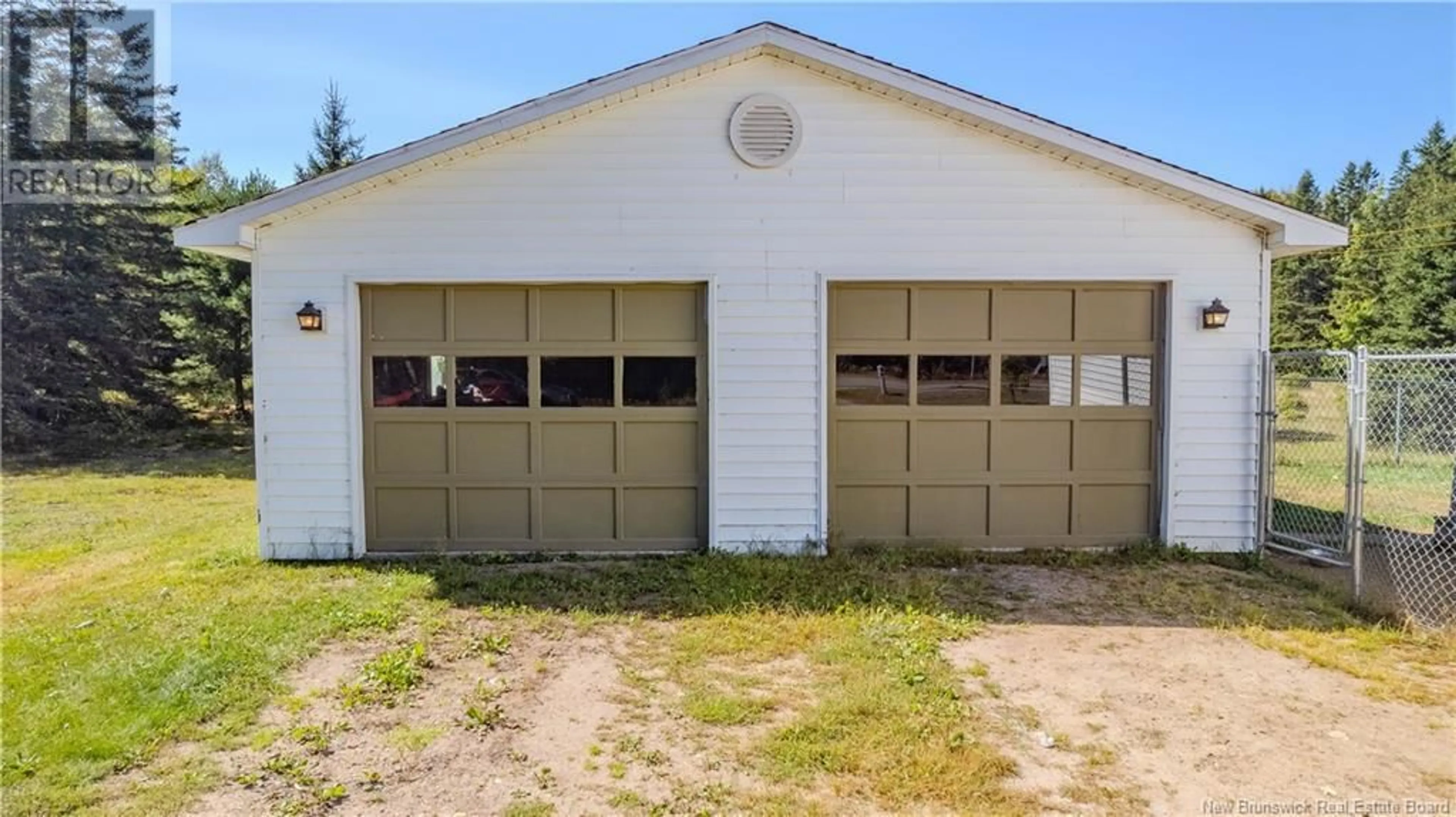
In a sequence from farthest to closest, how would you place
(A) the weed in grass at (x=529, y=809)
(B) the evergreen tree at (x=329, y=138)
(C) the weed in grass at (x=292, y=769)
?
(B) the evergreen tree at (x=329, y=138) → (C) the weed in grass at (x=292, y=769) → (A) the weed in grass at (x=529, y=809)

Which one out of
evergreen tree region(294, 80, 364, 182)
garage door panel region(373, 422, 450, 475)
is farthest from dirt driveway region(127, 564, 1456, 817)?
evergreen tree region(294, 80, 364, 182)

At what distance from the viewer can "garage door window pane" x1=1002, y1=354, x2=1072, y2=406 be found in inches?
256

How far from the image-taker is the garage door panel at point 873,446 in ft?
21.3

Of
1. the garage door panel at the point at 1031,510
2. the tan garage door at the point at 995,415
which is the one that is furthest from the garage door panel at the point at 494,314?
the garage door panel at the point at 1031,510

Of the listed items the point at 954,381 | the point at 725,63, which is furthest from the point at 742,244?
the point at 954,381

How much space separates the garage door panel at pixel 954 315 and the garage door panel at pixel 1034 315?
0.11 m

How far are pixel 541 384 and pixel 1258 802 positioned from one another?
5308mm

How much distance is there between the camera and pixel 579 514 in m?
6.48

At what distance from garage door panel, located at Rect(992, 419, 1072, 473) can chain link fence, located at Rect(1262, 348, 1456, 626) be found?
5.13ft

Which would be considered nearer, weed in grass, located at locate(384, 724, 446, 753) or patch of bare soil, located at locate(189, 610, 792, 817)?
patch of bare soil, located at locate(189, 610, 792, 817)

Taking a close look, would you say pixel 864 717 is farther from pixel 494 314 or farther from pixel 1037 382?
pixel 494 314

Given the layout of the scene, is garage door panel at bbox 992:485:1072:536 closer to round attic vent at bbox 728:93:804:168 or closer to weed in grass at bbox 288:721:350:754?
round attic vent at bbox 728:93:804:168

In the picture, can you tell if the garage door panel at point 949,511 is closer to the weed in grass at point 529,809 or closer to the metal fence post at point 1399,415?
the weed in grass at point 529,809

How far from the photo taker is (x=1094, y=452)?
653cm
